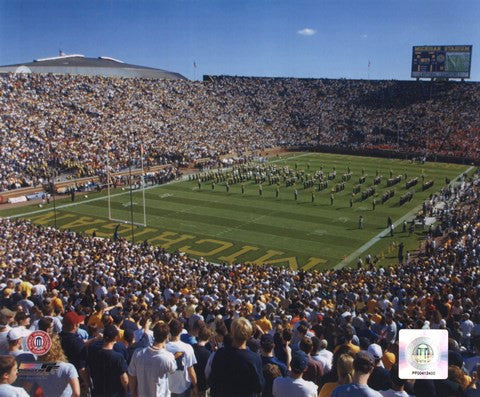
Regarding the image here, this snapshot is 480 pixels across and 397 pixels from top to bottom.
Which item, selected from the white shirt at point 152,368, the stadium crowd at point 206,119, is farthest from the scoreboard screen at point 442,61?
the white shirt at point 152,368

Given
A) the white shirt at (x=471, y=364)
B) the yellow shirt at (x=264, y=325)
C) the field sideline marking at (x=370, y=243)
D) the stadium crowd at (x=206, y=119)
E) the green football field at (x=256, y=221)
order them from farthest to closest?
the stadium crowd at (x=206, y=119) → the green football field at (x=256, y=221) → the field sideline marking at (x=370, y=243) → the yellow shirt at (x=264, y=325) → the white shirt at (x=471, y=364)

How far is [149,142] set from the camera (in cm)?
5169

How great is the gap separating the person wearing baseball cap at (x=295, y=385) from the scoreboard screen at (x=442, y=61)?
70.4m

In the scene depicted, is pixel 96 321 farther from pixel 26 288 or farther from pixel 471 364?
pixel 471 364

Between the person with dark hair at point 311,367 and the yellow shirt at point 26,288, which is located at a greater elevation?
the person with dark hair at point 311,367

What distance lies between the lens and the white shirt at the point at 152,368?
5.07 m

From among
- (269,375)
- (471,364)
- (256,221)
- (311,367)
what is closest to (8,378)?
(269,375)

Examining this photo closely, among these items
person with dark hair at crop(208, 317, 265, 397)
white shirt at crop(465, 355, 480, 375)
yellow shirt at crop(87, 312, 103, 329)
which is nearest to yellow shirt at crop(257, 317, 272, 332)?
yellow shirt at crop(87, 312, 103, 329)

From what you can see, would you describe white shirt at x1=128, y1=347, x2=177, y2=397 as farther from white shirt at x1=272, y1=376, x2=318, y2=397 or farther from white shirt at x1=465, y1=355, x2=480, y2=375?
white shirt at x1=465, y1=355, x2=480, y2=375

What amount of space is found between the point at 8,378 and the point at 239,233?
81.4ft

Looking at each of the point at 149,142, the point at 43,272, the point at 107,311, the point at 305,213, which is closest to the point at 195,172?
the point at 149,142

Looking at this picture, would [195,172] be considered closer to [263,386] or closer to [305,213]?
[305,213]

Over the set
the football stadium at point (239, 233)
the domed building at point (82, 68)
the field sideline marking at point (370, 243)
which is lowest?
the field sideline marking at point (370, 243)

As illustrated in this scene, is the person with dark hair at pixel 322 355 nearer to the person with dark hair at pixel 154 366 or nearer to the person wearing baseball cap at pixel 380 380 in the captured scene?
the person wearing baseball cap at pixel 380 380
